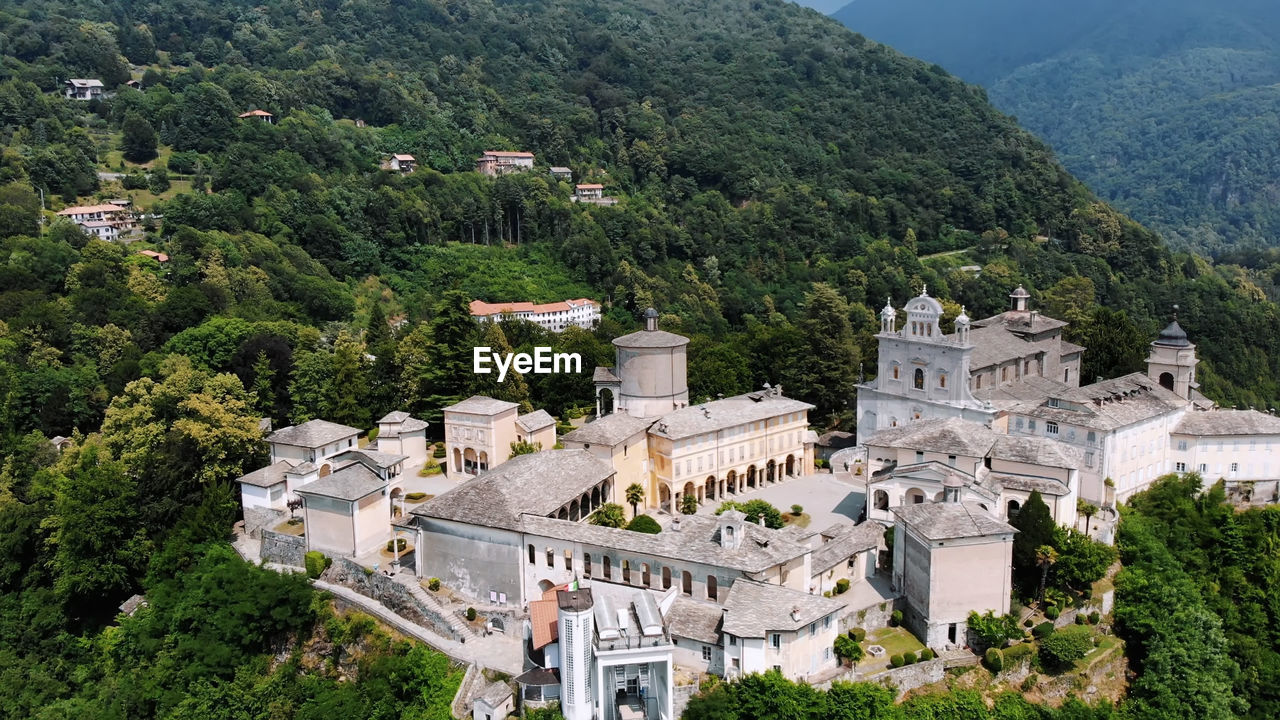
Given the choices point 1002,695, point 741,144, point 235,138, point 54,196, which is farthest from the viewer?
point 741,144

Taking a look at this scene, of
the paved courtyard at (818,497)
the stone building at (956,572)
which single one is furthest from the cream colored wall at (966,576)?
the paved courtyard at (818,497)

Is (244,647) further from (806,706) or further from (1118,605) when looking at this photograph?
(1118,605)

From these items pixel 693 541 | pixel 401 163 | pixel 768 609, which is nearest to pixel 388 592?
pixel 693 541

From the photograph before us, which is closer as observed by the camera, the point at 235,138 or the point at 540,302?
the point at 540,302

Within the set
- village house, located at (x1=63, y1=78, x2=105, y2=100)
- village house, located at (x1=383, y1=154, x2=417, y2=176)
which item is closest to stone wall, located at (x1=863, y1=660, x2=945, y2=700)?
village house, located at (x1=383, y1=154, x2=417, y2=176)

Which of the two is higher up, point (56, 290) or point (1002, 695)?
point (56, 290)

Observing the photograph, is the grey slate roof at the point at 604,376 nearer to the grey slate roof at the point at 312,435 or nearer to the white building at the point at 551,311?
the grey slate roof at the point at 312,435

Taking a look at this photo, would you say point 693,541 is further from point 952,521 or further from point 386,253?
point 386,253

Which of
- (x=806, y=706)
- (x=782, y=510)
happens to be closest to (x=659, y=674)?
(x=806, y=706)
